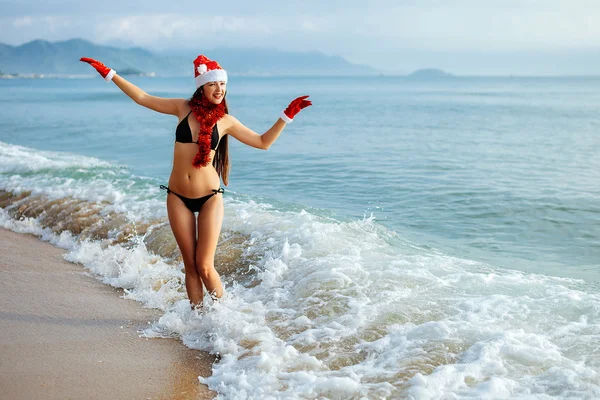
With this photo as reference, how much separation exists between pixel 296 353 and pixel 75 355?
177cm

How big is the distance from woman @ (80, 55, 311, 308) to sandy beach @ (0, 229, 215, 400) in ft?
2.79

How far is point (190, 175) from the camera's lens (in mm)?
5336

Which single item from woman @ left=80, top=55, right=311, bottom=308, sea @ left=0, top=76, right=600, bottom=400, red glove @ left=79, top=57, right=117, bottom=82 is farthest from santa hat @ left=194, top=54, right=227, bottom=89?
sea @ left=0, top=76, right=600, bottom=400

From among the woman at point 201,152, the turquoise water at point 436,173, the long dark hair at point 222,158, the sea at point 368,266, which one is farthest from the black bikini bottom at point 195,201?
the turquoise water at point 436,173

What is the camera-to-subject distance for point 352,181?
14.6 meters

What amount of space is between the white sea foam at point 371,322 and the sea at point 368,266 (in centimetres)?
2

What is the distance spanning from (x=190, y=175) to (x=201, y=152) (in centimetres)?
24

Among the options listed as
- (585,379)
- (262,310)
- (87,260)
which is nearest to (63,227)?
(87,260)

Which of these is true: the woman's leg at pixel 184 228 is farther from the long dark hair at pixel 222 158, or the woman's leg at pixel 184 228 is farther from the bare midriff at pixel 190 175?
the long dark hair at pixel 222 158

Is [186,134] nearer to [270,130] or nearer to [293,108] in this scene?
[270,130]

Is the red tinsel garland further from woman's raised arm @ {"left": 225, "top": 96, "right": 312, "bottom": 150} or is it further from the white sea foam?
the white sea foam

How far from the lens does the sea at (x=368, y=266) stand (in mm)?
4609

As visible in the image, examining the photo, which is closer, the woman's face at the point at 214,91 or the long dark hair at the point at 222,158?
the woman's face at the point at 214,91

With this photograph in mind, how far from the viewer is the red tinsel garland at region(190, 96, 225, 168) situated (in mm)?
5246
